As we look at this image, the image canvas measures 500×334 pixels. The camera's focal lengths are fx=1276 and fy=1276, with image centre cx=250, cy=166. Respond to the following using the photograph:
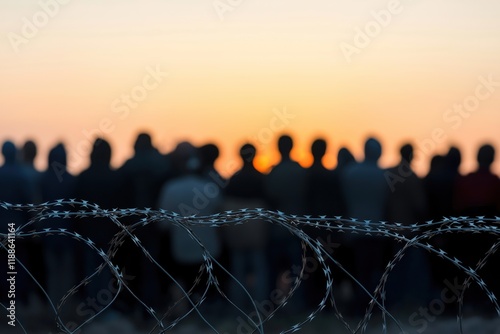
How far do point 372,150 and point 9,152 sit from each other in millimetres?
3303

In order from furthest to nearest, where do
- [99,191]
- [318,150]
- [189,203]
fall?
[318,150], [99,191], [189,203]

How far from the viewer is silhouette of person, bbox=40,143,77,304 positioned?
11500 millimetres

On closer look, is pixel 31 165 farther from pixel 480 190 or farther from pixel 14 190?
pixel 480 190

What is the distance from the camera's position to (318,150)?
1142 cm

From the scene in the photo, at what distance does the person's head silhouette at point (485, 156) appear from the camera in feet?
38.3

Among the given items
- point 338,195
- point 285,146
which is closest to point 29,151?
point 285,146

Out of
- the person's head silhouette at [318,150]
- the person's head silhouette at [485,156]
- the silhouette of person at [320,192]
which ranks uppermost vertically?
the person's head silhouette at [318,150]

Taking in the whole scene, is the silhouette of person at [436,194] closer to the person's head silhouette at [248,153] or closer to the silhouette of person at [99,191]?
the person's head silhouette at [248,153]

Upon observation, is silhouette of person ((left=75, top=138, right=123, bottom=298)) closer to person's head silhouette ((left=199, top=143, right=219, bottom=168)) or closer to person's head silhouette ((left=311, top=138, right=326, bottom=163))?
person's head silhouette ((left=199, top=143, right=219, bottom=168))

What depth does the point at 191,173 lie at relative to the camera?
1121cm

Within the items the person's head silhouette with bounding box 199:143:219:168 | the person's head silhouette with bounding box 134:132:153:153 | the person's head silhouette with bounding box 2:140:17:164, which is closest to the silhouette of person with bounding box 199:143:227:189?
the person's head silhouette with bounding box 199:143:219:168

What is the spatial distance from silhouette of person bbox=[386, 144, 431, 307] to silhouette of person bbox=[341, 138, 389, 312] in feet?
0.31

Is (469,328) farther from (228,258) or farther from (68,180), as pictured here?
(68,180)

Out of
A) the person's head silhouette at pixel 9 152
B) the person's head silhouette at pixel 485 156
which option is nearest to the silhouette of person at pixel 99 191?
the person's head silhouette at pixel 9 152
